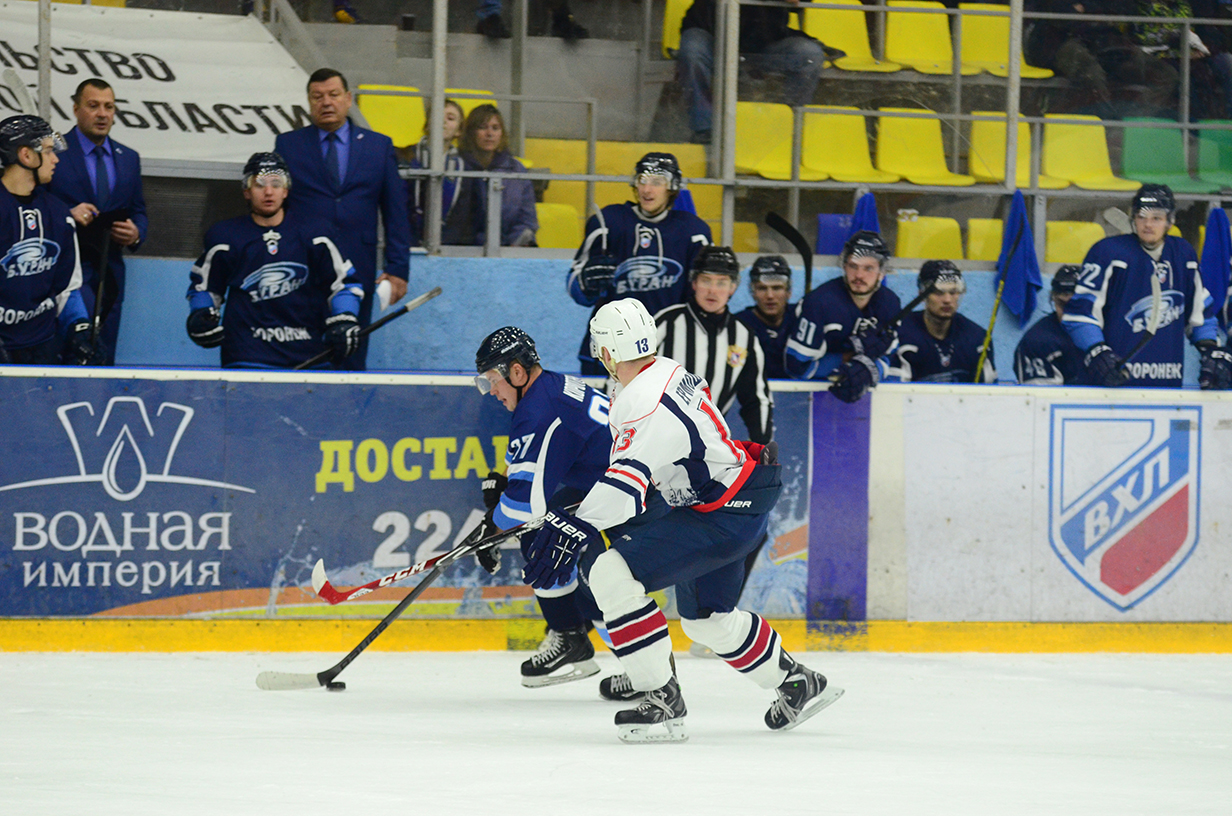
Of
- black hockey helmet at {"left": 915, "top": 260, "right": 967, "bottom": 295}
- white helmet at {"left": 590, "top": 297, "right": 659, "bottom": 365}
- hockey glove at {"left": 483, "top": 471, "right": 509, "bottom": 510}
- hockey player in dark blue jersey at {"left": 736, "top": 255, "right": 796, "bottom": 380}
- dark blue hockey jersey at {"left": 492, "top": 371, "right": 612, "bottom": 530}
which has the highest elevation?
black hockey helmet at {"left": 915, "top": 260, "right": 967, "bottom": 295}

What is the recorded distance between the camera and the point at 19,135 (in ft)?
17.4

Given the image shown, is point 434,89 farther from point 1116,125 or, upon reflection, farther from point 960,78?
point 1116,125

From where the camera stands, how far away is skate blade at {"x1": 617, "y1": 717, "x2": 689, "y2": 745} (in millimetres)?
3887

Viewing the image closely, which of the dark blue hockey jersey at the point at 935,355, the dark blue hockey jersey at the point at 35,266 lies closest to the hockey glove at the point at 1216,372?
the dark blue hockey jersey at the point at 935,355

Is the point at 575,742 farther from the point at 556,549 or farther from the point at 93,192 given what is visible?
the point at 93,192

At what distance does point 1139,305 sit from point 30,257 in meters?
4.46

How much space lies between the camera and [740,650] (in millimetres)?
4031

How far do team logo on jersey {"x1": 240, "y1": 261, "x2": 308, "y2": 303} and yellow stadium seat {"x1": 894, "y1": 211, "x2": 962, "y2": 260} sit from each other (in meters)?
3.26

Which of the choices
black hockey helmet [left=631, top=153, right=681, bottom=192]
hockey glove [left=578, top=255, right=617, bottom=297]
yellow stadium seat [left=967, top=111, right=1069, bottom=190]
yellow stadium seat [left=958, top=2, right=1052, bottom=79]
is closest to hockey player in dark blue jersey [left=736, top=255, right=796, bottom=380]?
black hockey helmet [left=631, top=153, right=681, bottom=192]

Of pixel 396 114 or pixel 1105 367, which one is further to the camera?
pixel 396 114

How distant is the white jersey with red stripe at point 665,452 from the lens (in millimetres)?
3771

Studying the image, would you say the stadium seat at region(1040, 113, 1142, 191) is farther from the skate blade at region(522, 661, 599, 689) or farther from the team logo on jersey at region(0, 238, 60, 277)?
the team logo on jersey at region(0, 238, 60, 277)

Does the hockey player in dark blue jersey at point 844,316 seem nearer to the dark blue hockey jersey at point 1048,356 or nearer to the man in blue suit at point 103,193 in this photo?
the dark blue hockey jersey at point 1048,356

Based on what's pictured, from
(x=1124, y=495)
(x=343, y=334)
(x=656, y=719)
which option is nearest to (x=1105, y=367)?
(x=1124, y=495)
